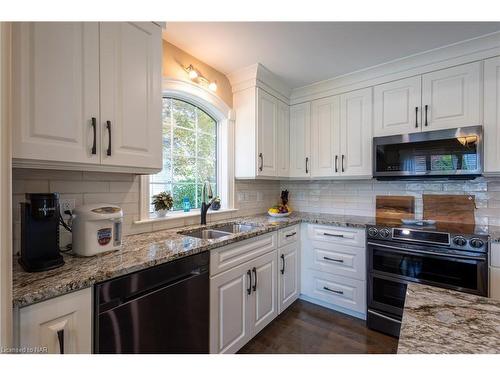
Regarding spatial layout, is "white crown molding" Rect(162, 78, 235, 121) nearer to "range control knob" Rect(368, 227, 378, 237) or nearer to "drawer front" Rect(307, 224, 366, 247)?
"drawer front" Rect(307, 224, 366, 247)

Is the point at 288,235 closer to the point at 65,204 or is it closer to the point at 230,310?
the point at 230,310

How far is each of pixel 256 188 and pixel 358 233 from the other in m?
1.27

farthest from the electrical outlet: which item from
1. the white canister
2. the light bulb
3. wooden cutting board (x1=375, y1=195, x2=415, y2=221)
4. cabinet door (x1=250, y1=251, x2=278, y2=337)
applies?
wooden cutting board (x1=375, y1=195, x2=415, y2=221)

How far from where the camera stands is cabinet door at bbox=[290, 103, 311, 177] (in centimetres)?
292

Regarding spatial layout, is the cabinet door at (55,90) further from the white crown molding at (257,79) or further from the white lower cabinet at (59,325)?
the white crown molding at (257,79)

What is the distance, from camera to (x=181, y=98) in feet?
7.38

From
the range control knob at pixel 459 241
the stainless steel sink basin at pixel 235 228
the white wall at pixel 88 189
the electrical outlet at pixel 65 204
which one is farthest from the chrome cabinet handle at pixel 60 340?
the range control knob at pixel 459 241

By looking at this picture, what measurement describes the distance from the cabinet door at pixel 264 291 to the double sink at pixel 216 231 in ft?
1.02

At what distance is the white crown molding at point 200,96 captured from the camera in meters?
2.04

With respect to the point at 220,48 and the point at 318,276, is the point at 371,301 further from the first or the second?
the point at 220,48

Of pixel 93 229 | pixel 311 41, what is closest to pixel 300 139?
pixel 311 41

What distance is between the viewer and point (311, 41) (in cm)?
198

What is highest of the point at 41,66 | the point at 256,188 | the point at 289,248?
the point at 41,66

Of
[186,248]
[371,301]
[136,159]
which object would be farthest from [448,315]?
[371,301]
